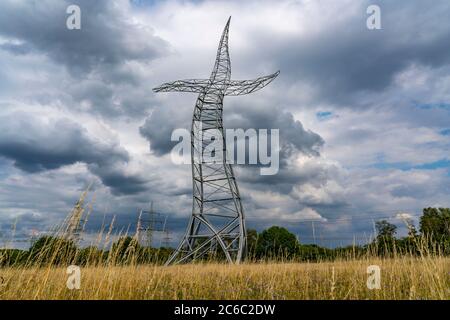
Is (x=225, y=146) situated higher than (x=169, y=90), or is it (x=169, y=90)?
(x=169, y=90)

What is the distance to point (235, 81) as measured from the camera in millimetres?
29000

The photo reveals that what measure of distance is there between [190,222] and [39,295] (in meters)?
23.8
